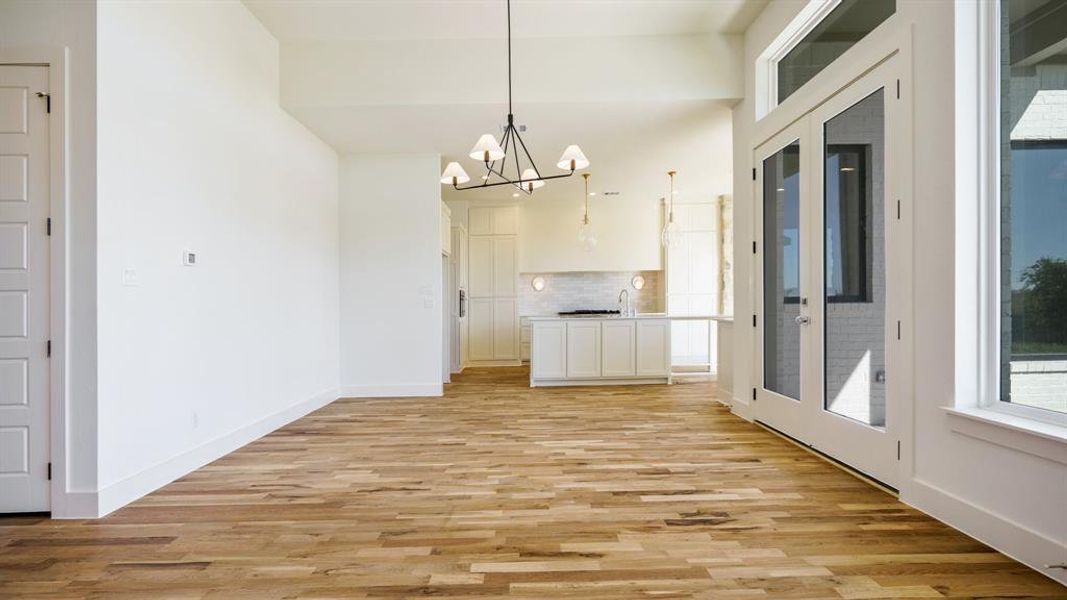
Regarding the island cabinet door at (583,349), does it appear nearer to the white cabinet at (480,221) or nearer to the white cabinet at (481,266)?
the white cabinet at (481,266)

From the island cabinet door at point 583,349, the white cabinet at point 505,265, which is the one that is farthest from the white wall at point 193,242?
the white cabinet at point 505,265

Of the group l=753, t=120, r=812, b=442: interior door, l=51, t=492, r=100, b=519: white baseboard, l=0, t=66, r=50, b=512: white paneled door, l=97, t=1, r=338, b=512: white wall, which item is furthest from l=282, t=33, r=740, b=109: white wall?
l=51, t=492, r=100, b=519: white baseboard

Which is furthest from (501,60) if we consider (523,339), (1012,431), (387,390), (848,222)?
(523,339)

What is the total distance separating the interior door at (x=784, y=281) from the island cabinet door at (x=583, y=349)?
257 cm

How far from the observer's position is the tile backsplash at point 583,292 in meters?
9.18

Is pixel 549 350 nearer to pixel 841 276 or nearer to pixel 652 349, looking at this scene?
pixel 652 349

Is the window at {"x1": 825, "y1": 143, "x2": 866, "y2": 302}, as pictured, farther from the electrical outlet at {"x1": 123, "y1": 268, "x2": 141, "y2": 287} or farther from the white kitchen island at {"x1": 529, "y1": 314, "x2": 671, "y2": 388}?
the electrical outlet at {"x1": 123, "y1": 268, "x2": 141, "y2": 287}

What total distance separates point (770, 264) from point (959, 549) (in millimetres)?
2369

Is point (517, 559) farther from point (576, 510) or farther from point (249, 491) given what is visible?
point (249, 491)

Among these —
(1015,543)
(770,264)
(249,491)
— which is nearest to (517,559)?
(249,491)

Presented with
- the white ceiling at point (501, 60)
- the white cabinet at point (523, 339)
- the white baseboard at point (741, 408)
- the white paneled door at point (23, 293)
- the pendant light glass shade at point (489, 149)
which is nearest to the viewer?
the white paneled door at point (23, 293)

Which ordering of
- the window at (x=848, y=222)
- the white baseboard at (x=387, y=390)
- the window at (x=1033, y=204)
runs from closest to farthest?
the window at (x=1033, y=204) < the window at (x=848, y=222) < the white baseboard at (x=387, y=390)

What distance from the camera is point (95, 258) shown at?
2502 millimetres

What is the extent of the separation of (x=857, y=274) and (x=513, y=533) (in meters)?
2.55
